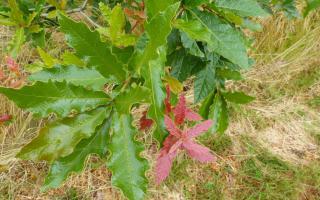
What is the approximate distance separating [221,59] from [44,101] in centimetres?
65

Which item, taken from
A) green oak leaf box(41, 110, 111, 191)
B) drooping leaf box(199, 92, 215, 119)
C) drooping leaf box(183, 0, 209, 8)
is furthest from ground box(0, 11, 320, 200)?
green oak leaf box(41, 110, 111, 191)

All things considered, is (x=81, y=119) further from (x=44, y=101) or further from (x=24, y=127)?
(x=24, y=127)

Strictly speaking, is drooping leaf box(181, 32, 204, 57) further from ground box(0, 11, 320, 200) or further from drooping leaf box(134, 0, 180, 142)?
ground box(0, 11, 320, 200)

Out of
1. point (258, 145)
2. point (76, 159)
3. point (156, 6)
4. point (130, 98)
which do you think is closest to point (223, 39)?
point (156, 6)

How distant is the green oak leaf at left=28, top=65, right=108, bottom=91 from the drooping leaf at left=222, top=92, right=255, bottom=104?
1.83 feet

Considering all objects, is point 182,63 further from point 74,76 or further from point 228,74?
point 74,76

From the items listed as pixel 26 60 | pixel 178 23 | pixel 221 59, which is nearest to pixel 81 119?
pixel 178 23

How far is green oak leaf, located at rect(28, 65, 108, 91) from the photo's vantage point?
0.87 meters

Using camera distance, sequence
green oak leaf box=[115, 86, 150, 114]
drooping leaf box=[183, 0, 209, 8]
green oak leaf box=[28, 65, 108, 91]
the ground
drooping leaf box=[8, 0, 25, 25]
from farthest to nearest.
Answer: the ground, drooping leaf box=[8, 0, 25, 25], drooping leaf box=[183, 0, 209, 8], green oak leaf box=[28, 65, 108, 91], green oak leaf box=[115, 86, 150, 114]

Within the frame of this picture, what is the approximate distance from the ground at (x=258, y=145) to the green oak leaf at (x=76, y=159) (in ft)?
5.41

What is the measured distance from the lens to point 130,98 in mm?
784

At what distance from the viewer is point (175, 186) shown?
276 cm

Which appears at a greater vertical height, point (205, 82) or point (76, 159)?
point (205, 82)

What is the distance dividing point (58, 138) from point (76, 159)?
10cm
